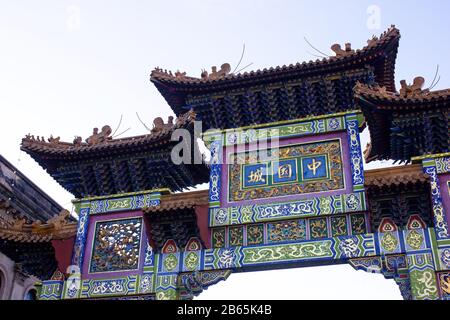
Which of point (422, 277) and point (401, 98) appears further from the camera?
point (401, 98)

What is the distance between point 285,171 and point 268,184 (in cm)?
48

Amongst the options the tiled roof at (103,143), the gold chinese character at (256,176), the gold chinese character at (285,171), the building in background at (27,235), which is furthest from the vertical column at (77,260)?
the gold chinese character at (285,171)

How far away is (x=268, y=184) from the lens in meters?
13.0

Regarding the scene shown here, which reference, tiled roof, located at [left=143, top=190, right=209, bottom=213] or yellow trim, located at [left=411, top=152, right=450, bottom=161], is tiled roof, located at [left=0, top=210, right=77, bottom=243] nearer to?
tiled roof, located at [left=143, top=190, right=209, bottom=213]

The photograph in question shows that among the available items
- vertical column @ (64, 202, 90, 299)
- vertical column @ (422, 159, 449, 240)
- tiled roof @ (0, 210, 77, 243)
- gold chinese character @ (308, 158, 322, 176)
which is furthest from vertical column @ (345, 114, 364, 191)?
tiled roof @ (0, 210, 77, 243)

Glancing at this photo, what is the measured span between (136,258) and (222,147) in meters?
3.23

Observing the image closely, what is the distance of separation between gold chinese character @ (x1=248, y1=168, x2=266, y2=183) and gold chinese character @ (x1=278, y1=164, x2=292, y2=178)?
41 cm

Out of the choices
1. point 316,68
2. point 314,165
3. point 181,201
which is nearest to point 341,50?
point 316,68

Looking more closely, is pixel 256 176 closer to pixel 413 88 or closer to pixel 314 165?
pixel 314 165

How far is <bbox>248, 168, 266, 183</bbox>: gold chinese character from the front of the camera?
13.2m

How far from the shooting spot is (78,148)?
46.9ft
